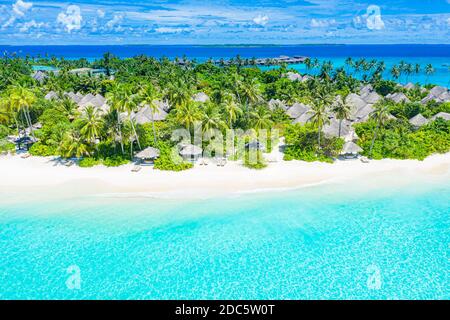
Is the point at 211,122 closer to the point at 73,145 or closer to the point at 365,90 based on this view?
the point at 73,145

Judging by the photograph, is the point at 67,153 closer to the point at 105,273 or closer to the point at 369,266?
the point at 105,273

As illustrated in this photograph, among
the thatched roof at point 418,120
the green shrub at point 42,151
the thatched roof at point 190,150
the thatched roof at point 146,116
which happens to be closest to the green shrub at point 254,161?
the thatched roof at point 190,150

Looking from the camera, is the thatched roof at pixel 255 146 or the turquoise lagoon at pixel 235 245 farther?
the thatched roof at pixel 255 146

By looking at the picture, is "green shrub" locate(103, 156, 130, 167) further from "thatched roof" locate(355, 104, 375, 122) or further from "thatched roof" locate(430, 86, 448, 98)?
"thatched roof" locate(430, 86, 448, 98)

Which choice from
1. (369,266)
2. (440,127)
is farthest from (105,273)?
(440,127)

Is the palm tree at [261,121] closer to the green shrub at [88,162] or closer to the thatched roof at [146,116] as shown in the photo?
the thatched roof at [146,116]

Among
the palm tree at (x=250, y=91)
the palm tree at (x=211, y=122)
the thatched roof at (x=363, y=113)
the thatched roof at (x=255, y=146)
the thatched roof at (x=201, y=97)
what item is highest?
the palm tree at (x=250, y=91)

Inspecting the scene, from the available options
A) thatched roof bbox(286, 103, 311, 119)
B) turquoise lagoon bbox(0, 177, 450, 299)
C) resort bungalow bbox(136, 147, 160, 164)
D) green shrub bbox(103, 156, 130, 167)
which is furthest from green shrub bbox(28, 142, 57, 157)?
thatched roof bbox(286, 103, 311, 119)
